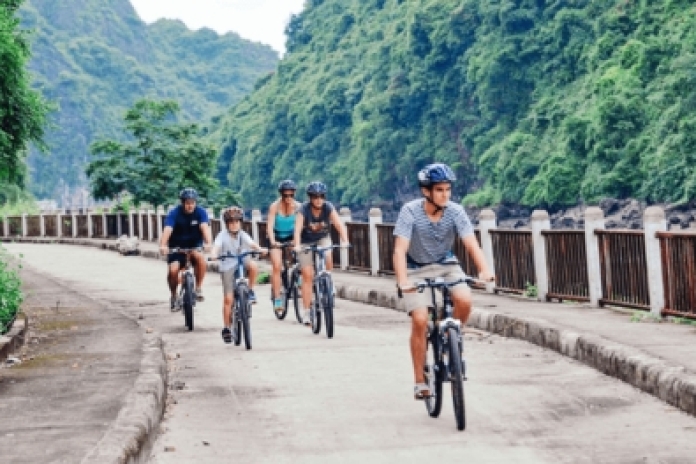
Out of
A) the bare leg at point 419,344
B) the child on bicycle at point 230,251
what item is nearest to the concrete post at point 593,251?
the child on bicycle at point 230,251

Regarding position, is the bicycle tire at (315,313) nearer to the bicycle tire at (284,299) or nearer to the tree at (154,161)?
the bicycle tire at (284,299)

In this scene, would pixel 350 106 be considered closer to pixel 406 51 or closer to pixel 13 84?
pixel 406 51

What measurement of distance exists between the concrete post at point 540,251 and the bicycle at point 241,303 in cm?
478

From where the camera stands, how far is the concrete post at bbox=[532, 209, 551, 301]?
17453 mm

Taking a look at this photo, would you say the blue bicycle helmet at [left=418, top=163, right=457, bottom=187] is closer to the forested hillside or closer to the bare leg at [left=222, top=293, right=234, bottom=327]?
the bare leg at [left=222, top=293, right=234, bottom=327]

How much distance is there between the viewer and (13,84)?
850 inches

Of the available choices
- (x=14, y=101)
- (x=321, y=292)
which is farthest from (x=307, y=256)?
(x=14, y=101)

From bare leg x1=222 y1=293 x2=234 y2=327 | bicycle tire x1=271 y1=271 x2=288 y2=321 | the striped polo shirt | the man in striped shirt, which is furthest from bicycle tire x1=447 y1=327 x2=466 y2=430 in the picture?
bicycle tire x1=271 y1=271 x2=288 y2=321

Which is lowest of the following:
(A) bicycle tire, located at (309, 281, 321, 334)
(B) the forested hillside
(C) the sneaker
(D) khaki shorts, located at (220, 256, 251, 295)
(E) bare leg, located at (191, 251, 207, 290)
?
(C) the sneaker

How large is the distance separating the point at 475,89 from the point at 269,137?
30.6 metres

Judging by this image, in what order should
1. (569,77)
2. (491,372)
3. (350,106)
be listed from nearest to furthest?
(491,372), (569,77), (350,106)

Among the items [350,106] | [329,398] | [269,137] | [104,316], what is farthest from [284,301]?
[269,137]

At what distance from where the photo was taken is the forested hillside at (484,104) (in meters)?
68.9

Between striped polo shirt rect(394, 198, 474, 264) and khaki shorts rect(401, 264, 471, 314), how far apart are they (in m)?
0.06
